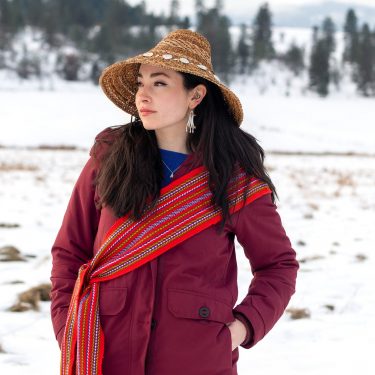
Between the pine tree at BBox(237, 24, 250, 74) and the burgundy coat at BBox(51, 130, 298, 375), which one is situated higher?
the pine tree at BBox(237, 24, 250, 74)

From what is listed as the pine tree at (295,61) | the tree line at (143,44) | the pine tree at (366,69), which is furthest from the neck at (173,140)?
the pine tree at (295,61)

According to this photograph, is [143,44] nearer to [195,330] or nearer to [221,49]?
[221,49]

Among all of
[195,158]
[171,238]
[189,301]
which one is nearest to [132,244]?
[171,238]

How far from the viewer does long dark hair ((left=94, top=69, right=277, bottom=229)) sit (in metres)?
2.05

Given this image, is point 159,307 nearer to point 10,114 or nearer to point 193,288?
point 193,288

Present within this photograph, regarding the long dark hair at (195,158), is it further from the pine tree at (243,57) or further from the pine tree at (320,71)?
the pine tree at (243,57)

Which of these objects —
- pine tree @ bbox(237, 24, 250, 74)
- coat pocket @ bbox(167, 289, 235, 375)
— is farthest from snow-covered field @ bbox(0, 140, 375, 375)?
pine tree @ bbox(237, 24, 250, 74)

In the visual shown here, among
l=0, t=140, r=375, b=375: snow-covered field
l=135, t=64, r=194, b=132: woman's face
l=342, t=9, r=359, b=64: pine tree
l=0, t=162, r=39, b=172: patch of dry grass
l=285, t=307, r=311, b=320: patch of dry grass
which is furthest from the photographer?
l=342, t=9, r=359, b=64: pine tree

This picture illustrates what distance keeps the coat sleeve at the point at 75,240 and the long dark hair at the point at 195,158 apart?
8 centimetres

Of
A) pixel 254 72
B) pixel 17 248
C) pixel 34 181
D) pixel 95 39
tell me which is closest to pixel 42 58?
pixel 95 39

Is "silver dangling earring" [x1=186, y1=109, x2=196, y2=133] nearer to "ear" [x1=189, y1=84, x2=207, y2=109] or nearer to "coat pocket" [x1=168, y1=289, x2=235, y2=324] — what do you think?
"ear" [x1=189, y1=84, x2=207, y2=109]

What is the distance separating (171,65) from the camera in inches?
83.1

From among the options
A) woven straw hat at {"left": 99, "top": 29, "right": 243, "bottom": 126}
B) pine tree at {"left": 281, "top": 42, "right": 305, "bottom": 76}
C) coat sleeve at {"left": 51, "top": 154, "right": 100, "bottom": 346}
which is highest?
pine tree at {"left": 281, "top": 42, "right": 305, "bottom": 76}

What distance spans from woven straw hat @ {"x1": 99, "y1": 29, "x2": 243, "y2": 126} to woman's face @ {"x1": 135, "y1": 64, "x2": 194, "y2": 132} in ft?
0.20
